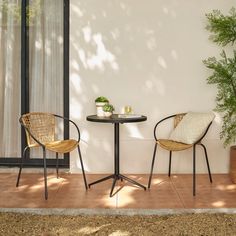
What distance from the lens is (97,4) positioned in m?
5.03

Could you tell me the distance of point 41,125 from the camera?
4.80 meters

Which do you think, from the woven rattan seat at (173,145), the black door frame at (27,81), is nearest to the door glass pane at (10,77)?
the black door frame at (27,81)

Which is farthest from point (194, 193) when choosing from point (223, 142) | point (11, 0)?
point (11, 0)

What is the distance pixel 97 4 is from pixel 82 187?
6.99 feet

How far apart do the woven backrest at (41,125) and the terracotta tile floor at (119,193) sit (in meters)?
0.49

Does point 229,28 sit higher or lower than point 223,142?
higher

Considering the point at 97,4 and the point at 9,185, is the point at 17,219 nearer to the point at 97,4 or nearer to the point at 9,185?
the point at 9,185

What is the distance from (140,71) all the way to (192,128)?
103cm

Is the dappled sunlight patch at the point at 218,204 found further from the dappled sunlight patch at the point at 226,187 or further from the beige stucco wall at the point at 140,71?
the beige stucco wall at the point at 140,71

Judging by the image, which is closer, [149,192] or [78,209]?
[78,209]

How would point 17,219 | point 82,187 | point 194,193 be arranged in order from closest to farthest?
point 17,219 < point 194,193 < point 82,187

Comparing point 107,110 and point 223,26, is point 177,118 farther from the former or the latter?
point 223,26

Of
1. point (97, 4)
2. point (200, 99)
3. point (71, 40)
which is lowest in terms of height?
point (200, 99)

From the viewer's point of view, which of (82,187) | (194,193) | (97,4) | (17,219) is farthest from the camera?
(97,4)
